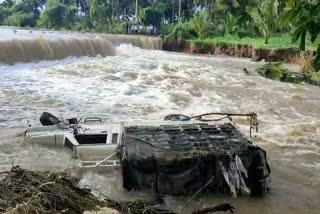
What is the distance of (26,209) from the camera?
315 centimetres

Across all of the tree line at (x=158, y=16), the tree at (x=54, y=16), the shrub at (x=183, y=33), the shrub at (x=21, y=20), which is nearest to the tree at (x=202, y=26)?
the tree line at (x=158, y=16)

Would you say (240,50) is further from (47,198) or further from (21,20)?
(21,20)

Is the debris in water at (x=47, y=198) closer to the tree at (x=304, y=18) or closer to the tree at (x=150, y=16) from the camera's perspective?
the tree at (x=304, y=18)

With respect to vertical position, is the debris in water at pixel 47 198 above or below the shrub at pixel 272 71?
above

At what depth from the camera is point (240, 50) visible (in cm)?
3162

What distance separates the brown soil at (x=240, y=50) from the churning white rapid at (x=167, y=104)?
5.28 meters

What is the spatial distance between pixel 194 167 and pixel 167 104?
7.20m

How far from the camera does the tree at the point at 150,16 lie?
46531 mm

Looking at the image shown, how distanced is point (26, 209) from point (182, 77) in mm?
15661

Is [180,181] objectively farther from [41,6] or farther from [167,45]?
[41,6]

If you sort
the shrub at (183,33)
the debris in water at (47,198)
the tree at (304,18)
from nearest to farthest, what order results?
the tree at (304,18), the debris in water at (47,198), the shrub at (183,33)

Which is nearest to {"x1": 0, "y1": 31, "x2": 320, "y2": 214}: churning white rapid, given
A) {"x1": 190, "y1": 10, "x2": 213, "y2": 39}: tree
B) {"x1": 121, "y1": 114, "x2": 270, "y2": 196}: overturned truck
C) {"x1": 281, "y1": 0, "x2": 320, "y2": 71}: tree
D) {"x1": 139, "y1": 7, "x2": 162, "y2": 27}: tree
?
{"x1": 121, "y1": 114, "x2": 270, "y2": 196}: overturned truck

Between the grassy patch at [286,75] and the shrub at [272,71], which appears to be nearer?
the grassy patch at [286,75]

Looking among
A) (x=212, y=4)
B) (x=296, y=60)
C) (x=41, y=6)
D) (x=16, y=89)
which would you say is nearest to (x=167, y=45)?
(x=212, y=4)
